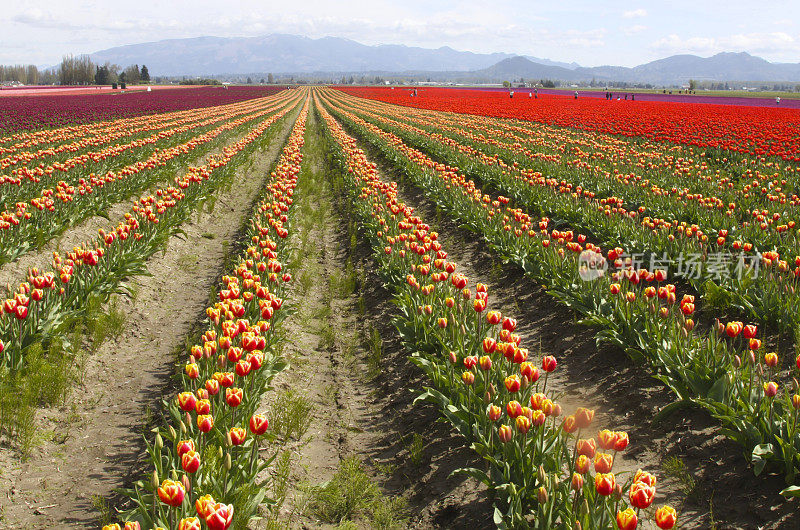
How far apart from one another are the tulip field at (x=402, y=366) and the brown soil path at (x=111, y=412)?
0.03 meters

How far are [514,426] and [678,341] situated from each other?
2208 mm

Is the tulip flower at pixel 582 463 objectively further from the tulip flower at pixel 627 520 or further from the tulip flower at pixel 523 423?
the tulip flower at pixel 523 423

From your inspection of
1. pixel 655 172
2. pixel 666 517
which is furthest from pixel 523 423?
pixel 655 172

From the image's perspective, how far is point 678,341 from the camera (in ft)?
17.6

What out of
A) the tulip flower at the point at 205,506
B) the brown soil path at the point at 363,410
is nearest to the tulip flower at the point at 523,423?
the brown soil path at the point at 363,410

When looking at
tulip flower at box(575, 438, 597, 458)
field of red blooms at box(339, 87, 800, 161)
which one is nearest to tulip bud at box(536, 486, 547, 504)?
tulip flower at box(575, 438, 597, 458)

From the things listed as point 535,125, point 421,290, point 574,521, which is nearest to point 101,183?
point 421,290

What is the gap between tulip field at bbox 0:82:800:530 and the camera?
3.89m

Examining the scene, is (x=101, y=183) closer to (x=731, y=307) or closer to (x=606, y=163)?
(x=731, y=307)

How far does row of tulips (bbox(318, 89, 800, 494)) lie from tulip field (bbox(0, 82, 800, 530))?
0.10 feet

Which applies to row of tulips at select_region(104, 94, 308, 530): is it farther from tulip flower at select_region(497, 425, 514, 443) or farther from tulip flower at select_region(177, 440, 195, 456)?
tulip flower at select_region(497, 425, 514, 443)

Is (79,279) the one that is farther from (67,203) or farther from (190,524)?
(190,524)

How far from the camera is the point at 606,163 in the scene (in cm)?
1756

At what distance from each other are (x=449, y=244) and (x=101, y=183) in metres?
7.28
